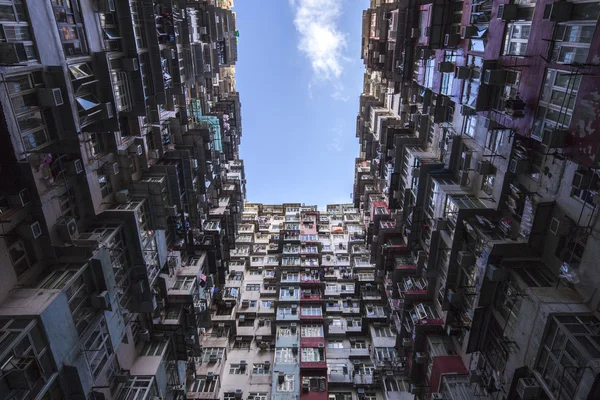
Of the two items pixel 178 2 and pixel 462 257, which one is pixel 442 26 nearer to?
pixel 462 257

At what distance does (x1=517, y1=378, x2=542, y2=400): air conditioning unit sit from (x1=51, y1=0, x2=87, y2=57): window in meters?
28.4

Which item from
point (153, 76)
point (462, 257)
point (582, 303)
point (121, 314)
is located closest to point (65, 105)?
point (153, 76)

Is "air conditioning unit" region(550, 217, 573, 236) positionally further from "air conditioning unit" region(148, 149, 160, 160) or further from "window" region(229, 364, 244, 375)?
"window" region(229, 364, 244, 375)

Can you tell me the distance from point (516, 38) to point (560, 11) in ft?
13.6

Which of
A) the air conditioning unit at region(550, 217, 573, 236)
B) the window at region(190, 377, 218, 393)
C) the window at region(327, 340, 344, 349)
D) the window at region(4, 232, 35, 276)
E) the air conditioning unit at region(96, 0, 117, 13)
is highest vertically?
the air conditioning unit at region(96, 0, 117, 13)

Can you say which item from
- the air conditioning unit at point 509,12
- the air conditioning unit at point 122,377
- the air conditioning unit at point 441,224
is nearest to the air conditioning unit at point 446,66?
the air conditioning unit at point 509,12

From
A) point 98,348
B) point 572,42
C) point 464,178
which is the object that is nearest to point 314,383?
point 98,348

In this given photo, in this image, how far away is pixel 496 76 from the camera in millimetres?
19109

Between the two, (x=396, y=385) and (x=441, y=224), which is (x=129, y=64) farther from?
(x=396, y=385)

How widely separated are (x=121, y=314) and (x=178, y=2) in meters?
28.9

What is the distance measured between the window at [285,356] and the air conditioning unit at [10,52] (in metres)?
30.9

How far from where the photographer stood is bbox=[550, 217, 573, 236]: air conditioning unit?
1543cm

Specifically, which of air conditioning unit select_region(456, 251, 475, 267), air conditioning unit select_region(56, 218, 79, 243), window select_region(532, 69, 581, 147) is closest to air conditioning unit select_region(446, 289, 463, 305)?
air conditioning unit select_region(456, 251, 475, 267)

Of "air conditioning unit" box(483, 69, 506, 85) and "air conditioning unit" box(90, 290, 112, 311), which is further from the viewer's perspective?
"air conditioning unit" box(483, 69, 506, 85)
